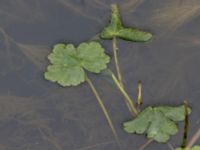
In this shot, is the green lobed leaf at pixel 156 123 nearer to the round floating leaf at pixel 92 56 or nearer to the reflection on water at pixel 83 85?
the reflection on water at pixel 83 85

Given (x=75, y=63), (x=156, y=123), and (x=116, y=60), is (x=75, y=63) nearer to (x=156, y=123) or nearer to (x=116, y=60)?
(x=116, y=60)

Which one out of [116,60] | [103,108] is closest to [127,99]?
[103,108]

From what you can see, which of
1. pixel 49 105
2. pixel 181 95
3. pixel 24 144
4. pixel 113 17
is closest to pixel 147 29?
pixel 113 17

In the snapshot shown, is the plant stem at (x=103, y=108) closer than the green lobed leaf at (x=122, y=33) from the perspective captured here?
Yes

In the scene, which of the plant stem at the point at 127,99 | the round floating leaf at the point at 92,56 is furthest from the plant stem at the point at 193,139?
the round floating leaf at the point at 92,56

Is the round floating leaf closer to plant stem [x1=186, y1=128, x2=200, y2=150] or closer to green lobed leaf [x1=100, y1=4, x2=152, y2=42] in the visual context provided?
green lobed leaf [x1=100, y1=4, x2=152, y2=42]

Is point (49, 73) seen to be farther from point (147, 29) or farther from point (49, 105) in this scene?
point (147, 29)
